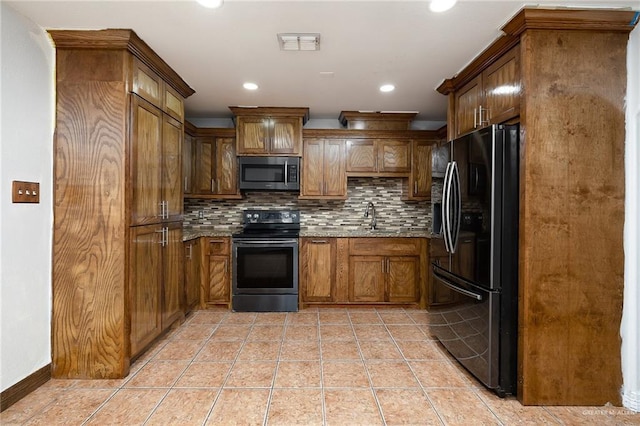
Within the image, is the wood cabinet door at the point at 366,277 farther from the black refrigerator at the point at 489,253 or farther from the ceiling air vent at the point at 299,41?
the ceiling air vent at the point at 299,41

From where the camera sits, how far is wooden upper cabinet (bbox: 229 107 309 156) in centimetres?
396

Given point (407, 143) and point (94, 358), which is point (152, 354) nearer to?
point (94, 358)

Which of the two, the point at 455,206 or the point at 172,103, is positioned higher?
the point at 172,103

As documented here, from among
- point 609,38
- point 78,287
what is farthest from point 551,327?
point 78,287

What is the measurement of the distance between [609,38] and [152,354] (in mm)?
3714

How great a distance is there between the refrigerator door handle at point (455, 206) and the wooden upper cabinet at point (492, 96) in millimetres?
406

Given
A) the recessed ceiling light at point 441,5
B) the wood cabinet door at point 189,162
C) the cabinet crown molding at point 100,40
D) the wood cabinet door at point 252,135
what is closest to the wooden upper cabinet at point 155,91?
the cabinet crown molding at point 100,40

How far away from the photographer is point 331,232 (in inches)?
156

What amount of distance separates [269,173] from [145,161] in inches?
65.1

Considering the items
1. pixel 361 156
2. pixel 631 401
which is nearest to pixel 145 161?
pixel 361 156

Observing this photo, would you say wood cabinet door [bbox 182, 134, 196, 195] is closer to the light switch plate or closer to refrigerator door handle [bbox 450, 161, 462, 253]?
the light switch plate

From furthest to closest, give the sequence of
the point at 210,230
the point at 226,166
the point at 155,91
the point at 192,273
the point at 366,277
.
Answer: the point at 210,230 → the point at 226,166 → the point at 366,277 → the point at 192,273 → the point at 155,91

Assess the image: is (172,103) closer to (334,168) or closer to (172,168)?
(172,168)

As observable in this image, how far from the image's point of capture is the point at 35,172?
2117 millimetres
